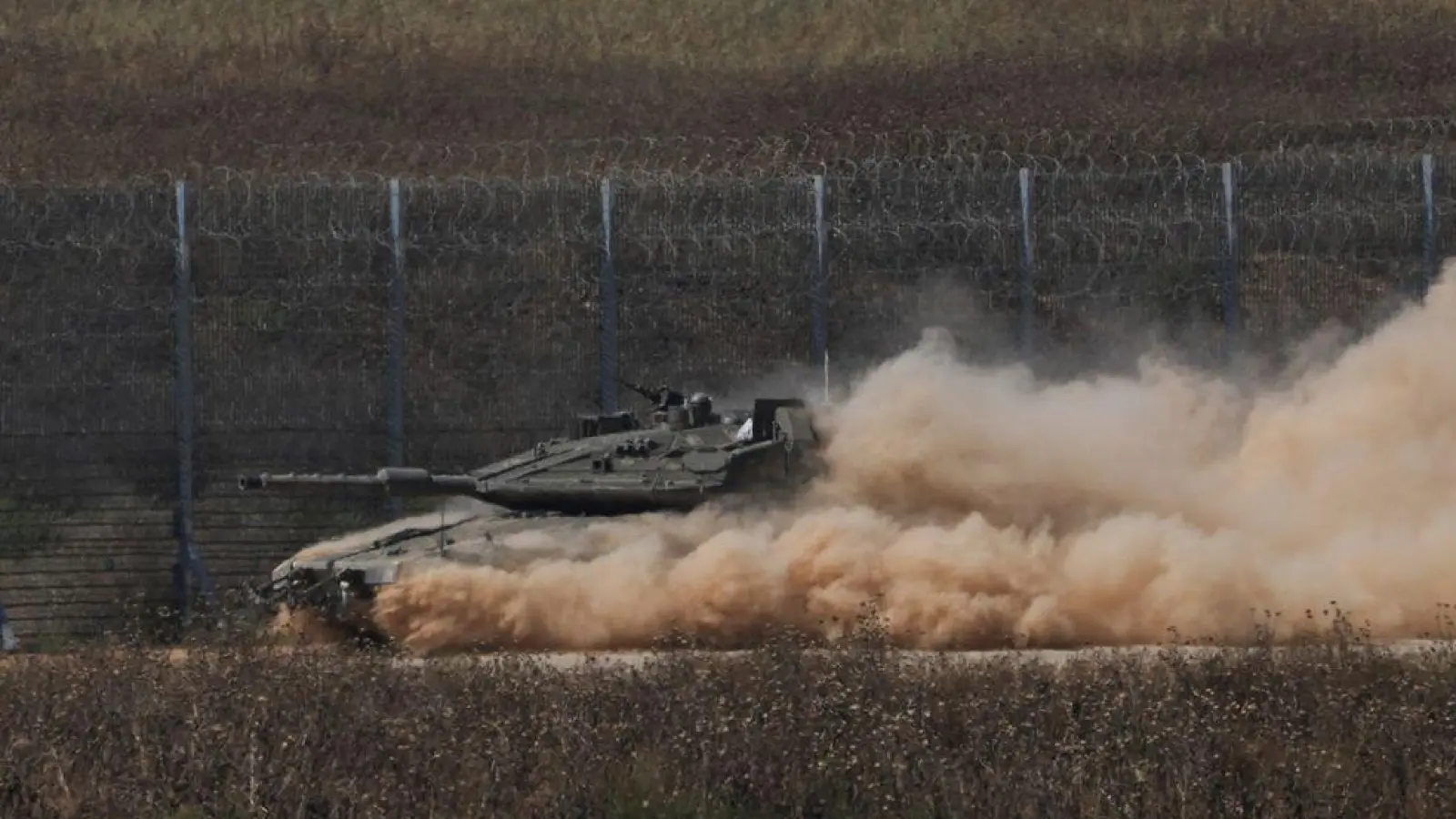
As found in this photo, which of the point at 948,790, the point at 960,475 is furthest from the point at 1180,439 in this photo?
the point at 948,790

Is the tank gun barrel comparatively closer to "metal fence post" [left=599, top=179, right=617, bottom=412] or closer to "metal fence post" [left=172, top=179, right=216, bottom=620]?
"metal fence post" [left=172, top=179, right=216, bottom=620]

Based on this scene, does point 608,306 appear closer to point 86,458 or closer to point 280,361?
point 280,361

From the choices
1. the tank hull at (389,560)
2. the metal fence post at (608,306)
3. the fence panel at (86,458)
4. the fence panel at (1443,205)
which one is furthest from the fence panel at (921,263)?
the fence panel at (86,458)

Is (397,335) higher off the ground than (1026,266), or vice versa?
(1026,266)

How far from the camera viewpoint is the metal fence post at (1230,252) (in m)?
25.1

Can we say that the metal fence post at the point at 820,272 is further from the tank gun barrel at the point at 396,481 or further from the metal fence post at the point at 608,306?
the tank gun barrel at the point at 396,481

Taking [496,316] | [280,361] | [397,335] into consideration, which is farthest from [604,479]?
[496,316]

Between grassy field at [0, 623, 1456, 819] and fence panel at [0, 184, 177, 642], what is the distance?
307 inches

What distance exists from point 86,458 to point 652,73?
19483 millimetres

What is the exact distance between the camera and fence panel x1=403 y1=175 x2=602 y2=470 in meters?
25.3

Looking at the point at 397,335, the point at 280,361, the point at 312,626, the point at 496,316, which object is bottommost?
the point at 312,626

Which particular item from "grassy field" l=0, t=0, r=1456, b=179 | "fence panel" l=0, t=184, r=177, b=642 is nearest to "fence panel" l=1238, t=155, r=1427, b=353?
"fence panel" l=0, t=184, r=177, b=642

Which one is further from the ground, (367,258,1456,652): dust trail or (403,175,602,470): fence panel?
(403,175,602,470): fence panel

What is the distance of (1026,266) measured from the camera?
81.7 ft
